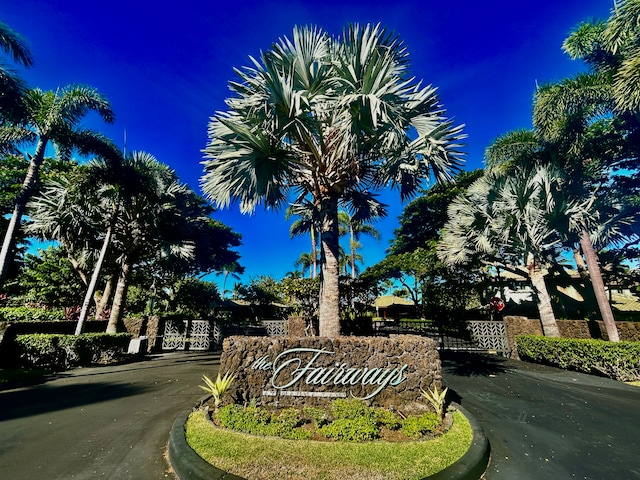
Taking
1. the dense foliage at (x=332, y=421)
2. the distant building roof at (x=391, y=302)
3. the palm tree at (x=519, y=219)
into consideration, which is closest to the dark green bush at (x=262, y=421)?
the dense foliage at (x=332, y=421)

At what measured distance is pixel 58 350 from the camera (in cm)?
880

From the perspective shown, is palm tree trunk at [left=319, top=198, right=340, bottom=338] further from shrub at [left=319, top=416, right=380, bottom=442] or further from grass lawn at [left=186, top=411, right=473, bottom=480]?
grass lawn at [left=186, top=411, right=473, bottom=480]

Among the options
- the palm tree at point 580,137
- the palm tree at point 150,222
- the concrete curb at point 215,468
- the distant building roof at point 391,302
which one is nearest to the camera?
the concrete curb at point 215,468

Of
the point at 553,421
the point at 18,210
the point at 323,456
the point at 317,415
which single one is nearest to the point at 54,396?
the point at 317,415

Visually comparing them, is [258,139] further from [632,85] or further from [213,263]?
[213,263]

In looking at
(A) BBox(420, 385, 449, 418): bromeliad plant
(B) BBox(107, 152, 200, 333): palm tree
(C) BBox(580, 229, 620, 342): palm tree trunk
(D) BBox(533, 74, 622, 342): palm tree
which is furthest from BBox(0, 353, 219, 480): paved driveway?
(D) BBox(533, 74, 622, 342): palm tree

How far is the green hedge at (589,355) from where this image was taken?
289 inches

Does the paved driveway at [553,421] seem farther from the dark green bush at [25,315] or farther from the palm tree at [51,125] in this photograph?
the dark green bush at [25,315]

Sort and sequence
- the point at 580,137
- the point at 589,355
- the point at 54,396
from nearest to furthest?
1. the point at 54,396
2. the point at 589,355
3. the point at 580,137

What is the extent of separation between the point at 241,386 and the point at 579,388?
797cm

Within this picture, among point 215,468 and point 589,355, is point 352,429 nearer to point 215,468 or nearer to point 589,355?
point 215,468

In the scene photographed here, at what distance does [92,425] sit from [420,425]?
→ 16.1 ft

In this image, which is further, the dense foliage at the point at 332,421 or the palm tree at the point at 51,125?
the palm tree at the point at 51,125

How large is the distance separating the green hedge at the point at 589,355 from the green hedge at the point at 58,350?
15.4 meters
